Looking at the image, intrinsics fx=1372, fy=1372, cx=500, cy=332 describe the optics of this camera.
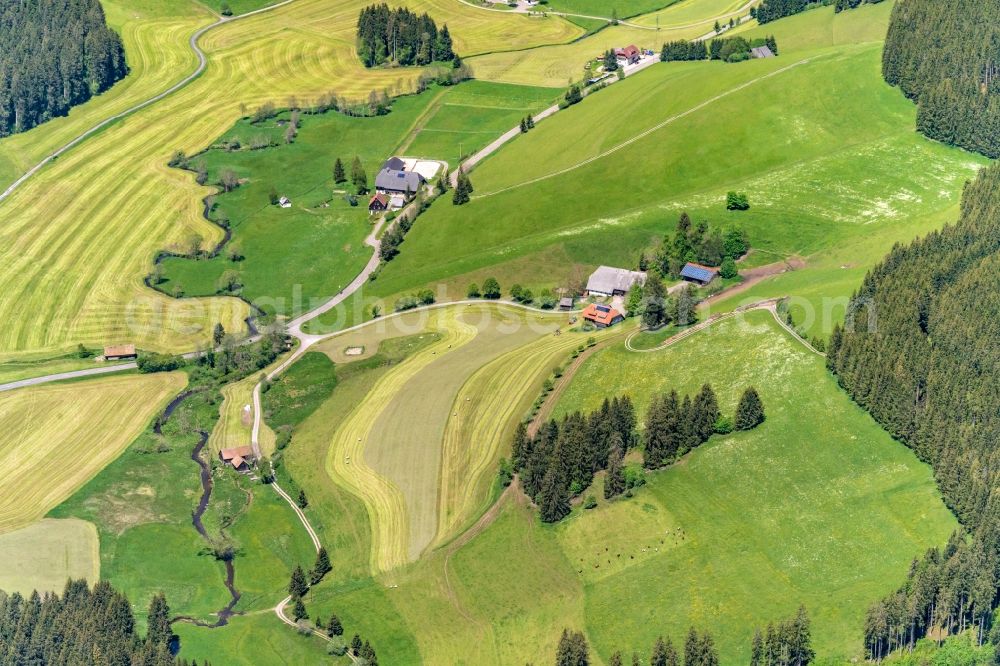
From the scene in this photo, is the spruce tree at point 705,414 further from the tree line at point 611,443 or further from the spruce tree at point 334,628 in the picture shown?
the spruce tree at point 334,628

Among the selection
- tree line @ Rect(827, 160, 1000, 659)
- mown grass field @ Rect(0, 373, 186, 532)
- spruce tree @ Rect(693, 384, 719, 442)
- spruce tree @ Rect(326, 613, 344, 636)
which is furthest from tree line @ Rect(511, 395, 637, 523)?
mown grass field @ Rect(0, 373, 186, 532)

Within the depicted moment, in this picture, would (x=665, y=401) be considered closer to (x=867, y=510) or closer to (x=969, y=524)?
(x=867, y=510)

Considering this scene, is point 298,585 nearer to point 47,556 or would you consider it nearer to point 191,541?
point 191,541

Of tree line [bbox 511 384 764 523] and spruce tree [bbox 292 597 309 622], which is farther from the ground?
tree line [bbox 511 384 764 523]

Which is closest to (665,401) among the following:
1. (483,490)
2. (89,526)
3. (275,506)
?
(483,490)

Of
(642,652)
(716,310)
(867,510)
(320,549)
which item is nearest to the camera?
(642,652)

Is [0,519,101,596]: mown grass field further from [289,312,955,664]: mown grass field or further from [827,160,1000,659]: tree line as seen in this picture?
[827,160,1000,659]: tree line

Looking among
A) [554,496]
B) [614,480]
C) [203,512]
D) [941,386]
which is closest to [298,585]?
[203,512]

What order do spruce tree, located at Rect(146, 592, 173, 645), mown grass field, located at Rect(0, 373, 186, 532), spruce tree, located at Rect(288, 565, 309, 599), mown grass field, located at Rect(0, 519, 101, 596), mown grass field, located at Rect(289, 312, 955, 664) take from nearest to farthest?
mown grass field, located at Rect(289, 312, 955, 664)
spruce tree, located at Rect(146, 592, 173, 645)
spruce tree, located at Rect(288, 565, 309, 599)
mown grass field, located at Rect(0, 519, 101, 596)
mown grass field, located at Rect(0, 373, 186, 532)
